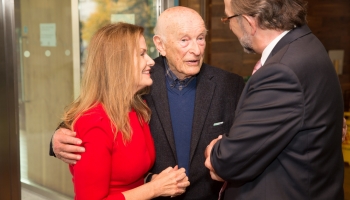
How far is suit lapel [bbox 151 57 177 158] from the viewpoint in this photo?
229cm

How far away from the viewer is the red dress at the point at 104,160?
1803mm

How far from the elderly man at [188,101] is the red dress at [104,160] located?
288mm

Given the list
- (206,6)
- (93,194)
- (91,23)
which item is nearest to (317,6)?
(206,6)

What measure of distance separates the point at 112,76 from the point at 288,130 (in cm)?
77

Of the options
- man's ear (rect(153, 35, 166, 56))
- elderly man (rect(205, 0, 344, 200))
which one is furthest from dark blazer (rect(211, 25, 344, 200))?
man's ear (rect(153, 35, 166, 56))

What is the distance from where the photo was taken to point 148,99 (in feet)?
7.83

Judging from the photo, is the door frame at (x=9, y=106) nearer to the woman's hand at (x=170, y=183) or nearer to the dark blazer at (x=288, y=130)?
the woman's hand at (x=170, y=183)

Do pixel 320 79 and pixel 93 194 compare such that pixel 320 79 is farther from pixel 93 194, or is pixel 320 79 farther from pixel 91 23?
pixel 91 23

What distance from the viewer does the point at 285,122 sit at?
5.31 ft

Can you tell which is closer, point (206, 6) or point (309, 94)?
point (309, 94)

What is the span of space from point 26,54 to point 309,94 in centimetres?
271

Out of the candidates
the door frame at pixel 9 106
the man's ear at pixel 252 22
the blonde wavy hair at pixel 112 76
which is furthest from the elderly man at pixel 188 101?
the door frame at pixel 9 106

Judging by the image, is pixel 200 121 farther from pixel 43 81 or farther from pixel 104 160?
pixel 43 81

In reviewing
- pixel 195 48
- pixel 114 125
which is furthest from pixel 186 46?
pixel 114 125
